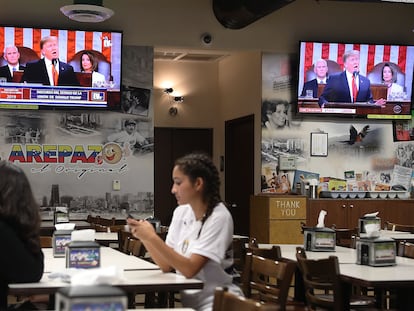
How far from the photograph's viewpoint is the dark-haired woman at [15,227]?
11.6 ft

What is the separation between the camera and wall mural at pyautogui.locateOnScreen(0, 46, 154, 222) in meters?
10.5

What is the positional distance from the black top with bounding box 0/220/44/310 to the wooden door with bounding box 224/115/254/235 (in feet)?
27.0

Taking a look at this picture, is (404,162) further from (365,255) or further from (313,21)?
(365,255)

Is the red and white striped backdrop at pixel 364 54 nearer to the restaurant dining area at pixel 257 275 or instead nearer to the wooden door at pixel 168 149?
the wooden door at pixel 168 149

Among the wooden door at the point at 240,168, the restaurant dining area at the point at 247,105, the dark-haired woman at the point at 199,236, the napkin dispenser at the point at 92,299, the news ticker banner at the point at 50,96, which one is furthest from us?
the wooden door at the point at 240,168

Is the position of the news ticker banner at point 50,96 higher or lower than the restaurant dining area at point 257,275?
higher

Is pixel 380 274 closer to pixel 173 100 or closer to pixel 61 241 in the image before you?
pixel 61 241

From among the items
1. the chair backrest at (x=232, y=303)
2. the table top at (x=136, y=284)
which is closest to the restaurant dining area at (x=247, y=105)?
the table top at (x=136, y=284)

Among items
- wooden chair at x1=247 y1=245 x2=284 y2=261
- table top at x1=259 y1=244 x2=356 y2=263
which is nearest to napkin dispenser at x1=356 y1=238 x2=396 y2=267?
table top at x1=259 y1=244 x2=356 y2=263

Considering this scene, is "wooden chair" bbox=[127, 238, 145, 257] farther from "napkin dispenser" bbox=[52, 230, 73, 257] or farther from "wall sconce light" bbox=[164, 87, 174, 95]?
"wall sconce light" bbox=[164, 87, 174, 95]

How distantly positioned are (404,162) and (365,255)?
6.70 metres

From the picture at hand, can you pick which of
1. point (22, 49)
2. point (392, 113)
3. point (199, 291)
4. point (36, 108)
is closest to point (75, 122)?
point (36, 108)

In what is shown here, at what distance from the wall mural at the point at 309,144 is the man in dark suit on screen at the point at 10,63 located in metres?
3.43

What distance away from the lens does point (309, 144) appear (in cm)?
1132
